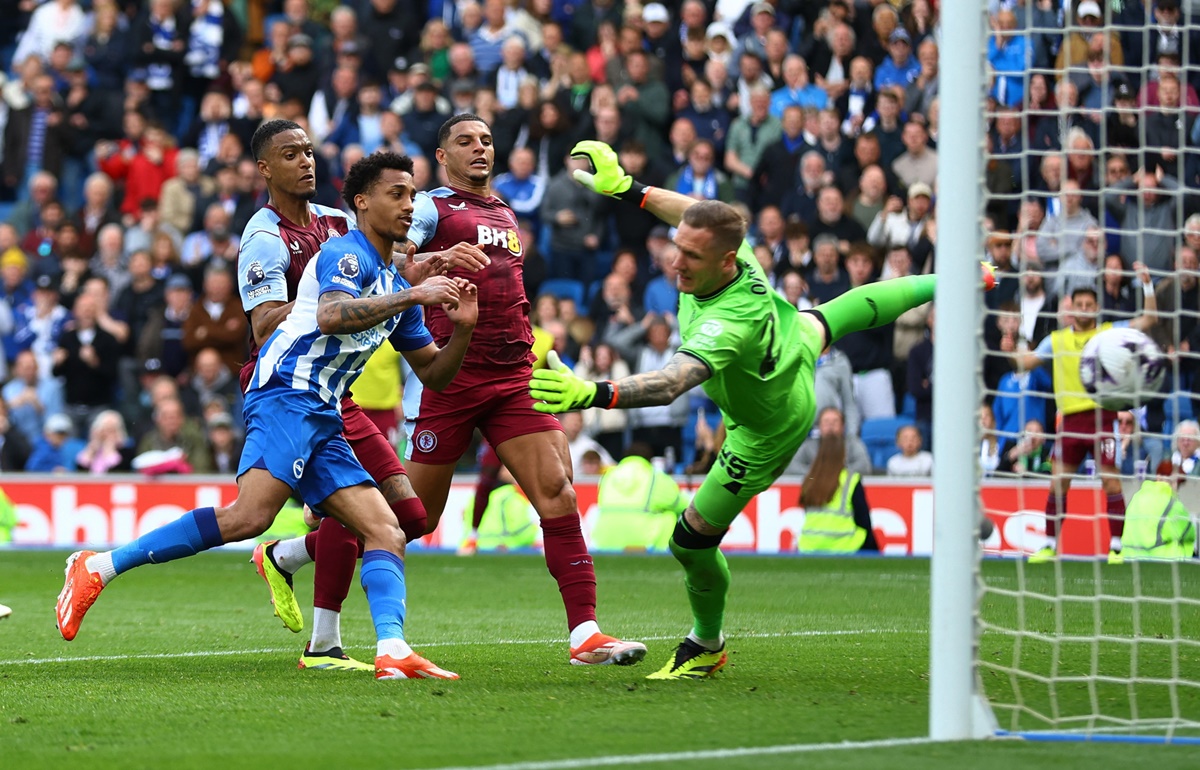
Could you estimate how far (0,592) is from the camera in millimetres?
11945

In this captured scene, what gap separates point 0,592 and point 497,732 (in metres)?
7.49

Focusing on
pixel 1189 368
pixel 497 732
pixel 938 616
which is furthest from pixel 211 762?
pixel 1189 368

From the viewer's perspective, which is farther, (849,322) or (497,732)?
(849,322)

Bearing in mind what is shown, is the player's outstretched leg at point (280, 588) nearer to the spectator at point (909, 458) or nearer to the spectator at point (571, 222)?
the spectator at point (909, 458)

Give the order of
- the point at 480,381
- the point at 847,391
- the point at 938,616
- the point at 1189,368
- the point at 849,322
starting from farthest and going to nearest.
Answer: the point at 847,391 → the point at 1189,368 → the point at 480,381 → the point at 849,322 → the point at 938,616

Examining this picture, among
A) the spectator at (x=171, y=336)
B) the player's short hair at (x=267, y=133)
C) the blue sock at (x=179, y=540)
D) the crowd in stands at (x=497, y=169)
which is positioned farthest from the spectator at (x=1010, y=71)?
the spectator at (x=171, y=336)

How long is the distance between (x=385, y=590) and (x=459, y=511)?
9.43 meters

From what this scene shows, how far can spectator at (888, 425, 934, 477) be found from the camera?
50.1ft

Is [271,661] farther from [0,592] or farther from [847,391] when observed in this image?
[847,391]

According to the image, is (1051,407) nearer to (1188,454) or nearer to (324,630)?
(1188,454)

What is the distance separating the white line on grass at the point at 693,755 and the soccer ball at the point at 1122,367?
109 inches

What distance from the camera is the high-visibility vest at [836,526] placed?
15.2m

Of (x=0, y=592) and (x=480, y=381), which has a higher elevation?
(x=480, y=381)

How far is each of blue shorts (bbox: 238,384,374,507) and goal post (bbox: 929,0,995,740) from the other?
2662mm
